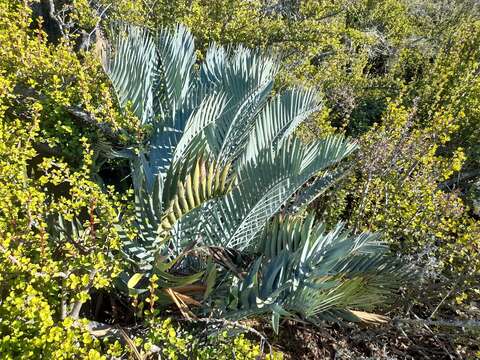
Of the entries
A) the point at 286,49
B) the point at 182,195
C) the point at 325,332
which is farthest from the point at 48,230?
the point at 286,49

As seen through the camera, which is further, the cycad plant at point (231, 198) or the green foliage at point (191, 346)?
the cycad plant at point (231, 198)

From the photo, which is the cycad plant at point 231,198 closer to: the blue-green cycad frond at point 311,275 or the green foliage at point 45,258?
the blue-green cycad frond at point 311,275

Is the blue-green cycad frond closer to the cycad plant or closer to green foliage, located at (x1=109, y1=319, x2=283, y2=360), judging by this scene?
the cycad plant

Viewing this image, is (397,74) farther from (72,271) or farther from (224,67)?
(72,271)

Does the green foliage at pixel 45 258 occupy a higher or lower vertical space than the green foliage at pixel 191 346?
higher

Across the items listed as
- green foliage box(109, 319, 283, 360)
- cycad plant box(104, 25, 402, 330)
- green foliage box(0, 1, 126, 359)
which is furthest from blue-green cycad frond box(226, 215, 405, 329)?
green foliage box(0, 1, 126, 359)

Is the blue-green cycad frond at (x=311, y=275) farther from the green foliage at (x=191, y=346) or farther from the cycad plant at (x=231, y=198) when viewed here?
the green foliage at (x=191, y=346)

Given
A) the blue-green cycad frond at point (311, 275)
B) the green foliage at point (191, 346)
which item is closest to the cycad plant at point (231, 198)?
the blue-green cycad frond at point (311, 275)

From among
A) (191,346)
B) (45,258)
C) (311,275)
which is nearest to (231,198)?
(311,275)

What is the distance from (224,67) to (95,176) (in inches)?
55.6

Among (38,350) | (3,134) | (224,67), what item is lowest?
(38,350)

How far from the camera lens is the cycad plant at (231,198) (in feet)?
7.26

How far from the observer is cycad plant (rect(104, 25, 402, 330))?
221cm

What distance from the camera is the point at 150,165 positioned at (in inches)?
115
